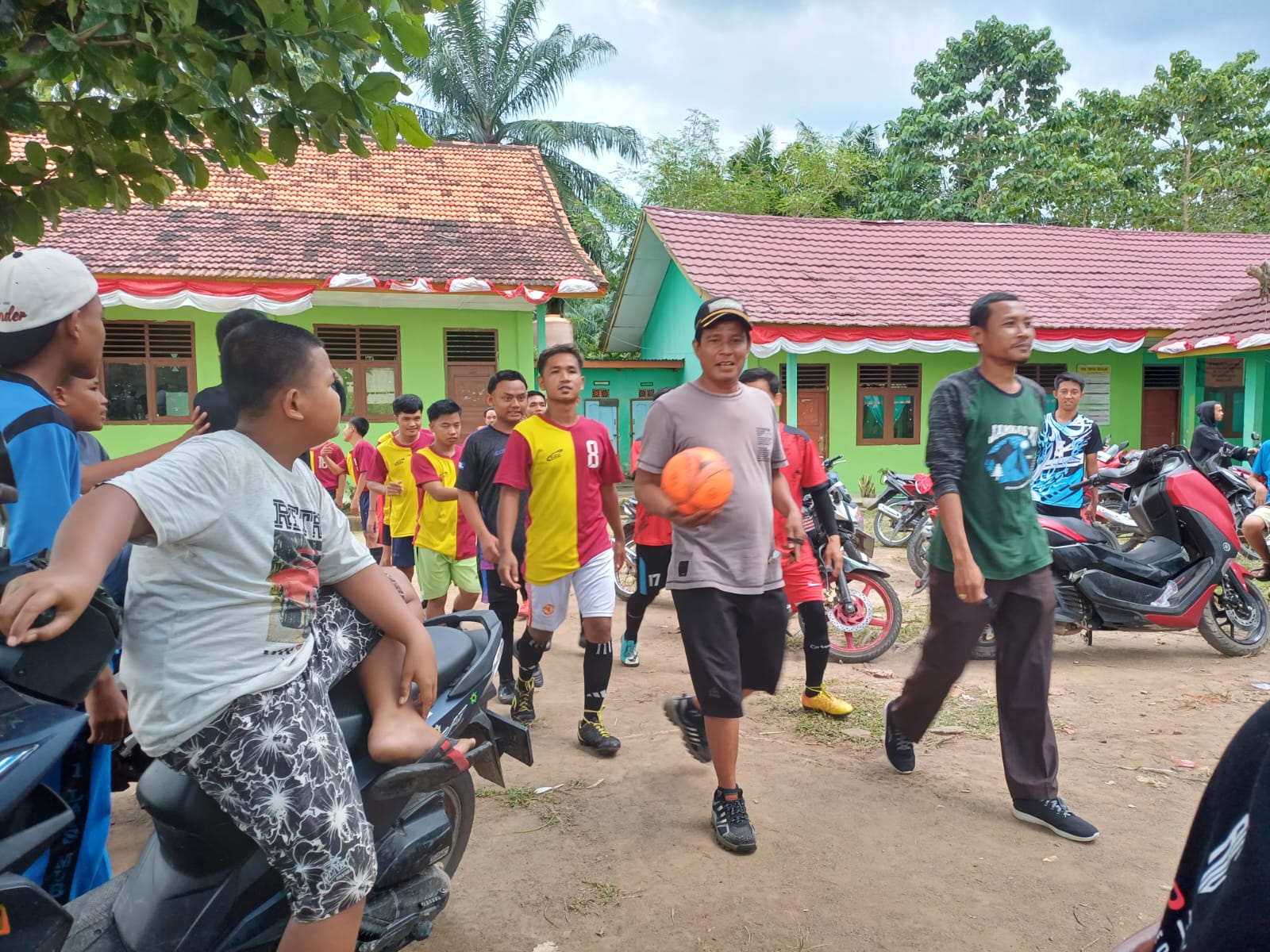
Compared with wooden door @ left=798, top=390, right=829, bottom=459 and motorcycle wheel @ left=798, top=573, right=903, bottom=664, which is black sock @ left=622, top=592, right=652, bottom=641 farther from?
wooden door @ left=798, top=390, right=829, bottom=459

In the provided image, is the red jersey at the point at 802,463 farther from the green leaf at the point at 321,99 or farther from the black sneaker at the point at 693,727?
the green leaf at the point at 321,99

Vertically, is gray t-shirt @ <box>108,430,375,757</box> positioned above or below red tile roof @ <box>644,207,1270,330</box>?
below

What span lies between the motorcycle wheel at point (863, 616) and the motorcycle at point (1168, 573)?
64 centimetres

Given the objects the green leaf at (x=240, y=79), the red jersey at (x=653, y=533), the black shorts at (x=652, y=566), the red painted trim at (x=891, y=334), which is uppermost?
the red painted trim at (x=891, y=334)

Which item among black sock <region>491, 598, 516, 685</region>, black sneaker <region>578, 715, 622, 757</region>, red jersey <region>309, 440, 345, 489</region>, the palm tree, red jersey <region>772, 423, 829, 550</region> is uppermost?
the palm tree

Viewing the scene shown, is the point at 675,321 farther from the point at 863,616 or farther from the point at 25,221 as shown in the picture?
the point at 25,221

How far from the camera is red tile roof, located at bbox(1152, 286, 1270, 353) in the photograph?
13.3m

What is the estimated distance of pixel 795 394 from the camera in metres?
14.6

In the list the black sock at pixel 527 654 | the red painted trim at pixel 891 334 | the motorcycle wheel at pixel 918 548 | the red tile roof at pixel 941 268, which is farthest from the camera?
the red tile roof at pixel 941 268

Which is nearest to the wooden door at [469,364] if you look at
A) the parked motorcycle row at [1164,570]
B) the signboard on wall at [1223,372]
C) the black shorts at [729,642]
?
the parked motorcycle row at [1164,570]

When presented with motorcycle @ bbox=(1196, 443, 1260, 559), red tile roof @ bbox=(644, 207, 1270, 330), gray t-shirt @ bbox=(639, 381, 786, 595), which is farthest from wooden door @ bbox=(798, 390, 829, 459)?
gray t-shirt @ bbox=(639, 381, 786, 595)

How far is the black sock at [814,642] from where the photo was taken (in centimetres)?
461

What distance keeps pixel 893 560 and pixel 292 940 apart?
28.2 feet

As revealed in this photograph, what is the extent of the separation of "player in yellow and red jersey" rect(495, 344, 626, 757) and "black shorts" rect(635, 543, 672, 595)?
1.13 meters
